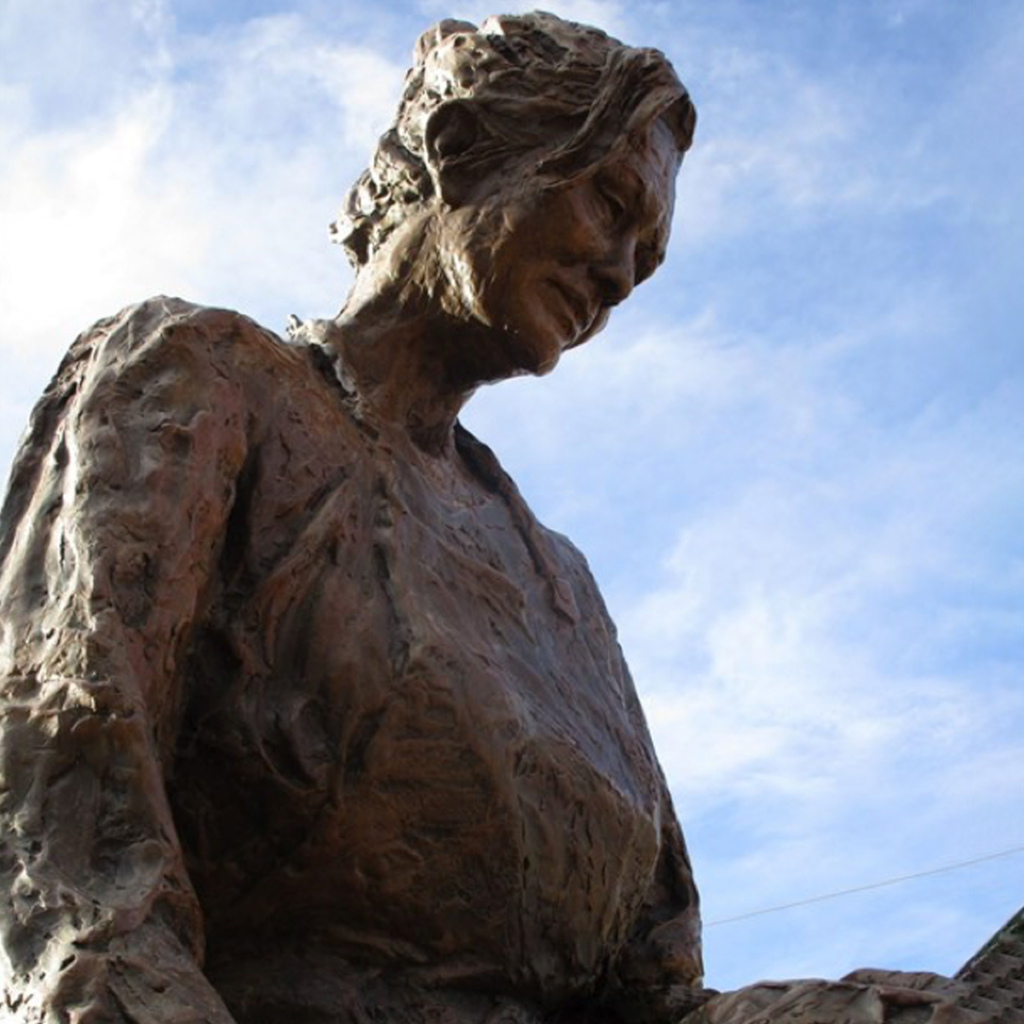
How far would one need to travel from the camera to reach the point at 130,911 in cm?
393

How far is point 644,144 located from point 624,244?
22cm

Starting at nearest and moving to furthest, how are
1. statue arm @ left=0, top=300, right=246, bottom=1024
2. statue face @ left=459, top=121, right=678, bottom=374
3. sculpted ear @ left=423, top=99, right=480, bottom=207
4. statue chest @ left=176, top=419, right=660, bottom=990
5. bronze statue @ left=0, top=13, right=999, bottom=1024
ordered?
statue arm @ left=0, top=300, right=246, bottom=1024
bronze statue @ left=0, top=13, right=999, bottom=1024
statue chest @ left=176, top=419, right=660, bottom=990
statue face @ left=459, top=121, right=678, bottom=374
sculpted ear @ left=423, top=99, right=480, bottom=207

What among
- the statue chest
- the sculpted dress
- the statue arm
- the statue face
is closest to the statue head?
the statue face

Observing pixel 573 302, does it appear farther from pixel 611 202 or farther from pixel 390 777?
pixel 390 777

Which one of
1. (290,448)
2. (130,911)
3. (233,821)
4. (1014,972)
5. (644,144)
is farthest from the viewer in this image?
(644,144)

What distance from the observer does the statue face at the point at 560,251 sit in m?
5.17

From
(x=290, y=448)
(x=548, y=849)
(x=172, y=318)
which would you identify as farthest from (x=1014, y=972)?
(x=172, y=318)

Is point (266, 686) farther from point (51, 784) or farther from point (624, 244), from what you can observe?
point (624, 244)

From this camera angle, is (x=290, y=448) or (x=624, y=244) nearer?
(x=290, y=448)

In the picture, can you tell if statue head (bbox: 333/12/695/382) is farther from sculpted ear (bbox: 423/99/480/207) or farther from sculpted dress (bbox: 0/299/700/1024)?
sculpted dress (bbox: 0/299/700/1024)

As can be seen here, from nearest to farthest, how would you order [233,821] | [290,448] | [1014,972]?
[1014,972] → [233,821] → [290,448]

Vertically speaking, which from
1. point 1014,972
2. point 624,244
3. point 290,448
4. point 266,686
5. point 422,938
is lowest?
point 1014,972

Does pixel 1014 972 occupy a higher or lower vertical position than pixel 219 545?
lower

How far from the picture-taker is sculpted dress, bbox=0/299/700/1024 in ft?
13.7
